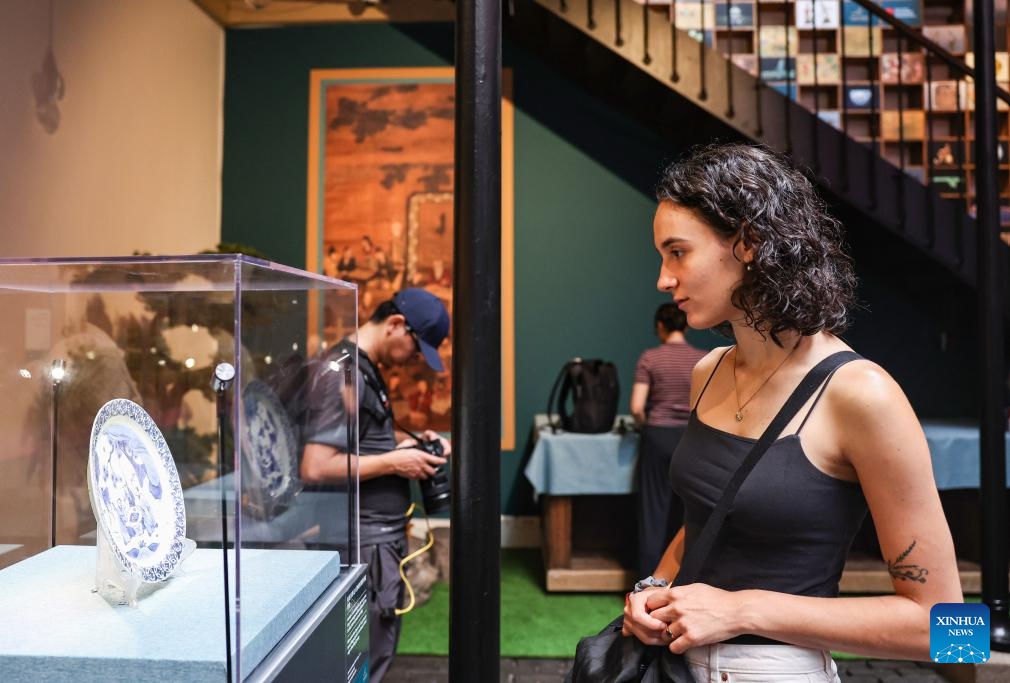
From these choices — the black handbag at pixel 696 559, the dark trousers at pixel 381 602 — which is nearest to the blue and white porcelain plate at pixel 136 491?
the black handbag at pixel 696 559

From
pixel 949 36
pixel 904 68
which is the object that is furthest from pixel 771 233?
pixel 949 36

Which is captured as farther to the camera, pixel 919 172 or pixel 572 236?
pixel 572 236

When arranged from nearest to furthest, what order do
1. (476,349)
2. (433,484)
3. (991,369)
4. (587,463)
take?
1. (476,349)
2. (433,484)
3. (991,369)
4. (587,463)

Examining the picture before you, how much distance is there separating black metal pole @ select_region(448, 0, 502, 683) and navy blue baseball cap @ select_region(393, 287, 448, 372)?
1.47 metres

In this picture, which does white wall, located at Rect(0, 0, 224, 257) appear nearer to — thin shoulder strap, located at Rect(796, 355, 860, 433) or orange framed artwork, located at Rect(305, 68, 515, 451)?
orange framed artwork, located at Rect(305, 68, 515, 451)

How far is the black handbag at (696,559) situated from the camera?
0.96 m

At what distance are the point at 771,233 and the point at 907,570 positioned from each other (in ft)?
1.57

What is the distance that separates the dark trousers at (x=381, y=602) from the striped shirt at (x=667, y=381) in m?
2.18

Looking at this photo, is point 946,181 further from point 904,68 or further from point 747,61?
point 747,61

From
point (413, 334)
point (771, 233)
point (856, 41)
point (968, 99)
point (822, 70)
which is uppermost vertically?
point (856, 41)

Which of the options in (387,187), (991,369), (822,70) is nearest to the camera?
(991,369)

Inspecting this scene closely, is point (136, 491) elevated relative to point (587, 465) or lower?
elevated

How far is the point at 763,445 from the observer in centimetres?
97

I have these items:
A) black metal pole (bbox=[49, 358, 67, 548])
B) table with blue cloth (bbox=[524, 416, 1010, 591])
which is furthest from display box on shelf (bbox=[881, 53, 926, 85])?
black metal pole (bbox=[49, 358, 67, 548])
